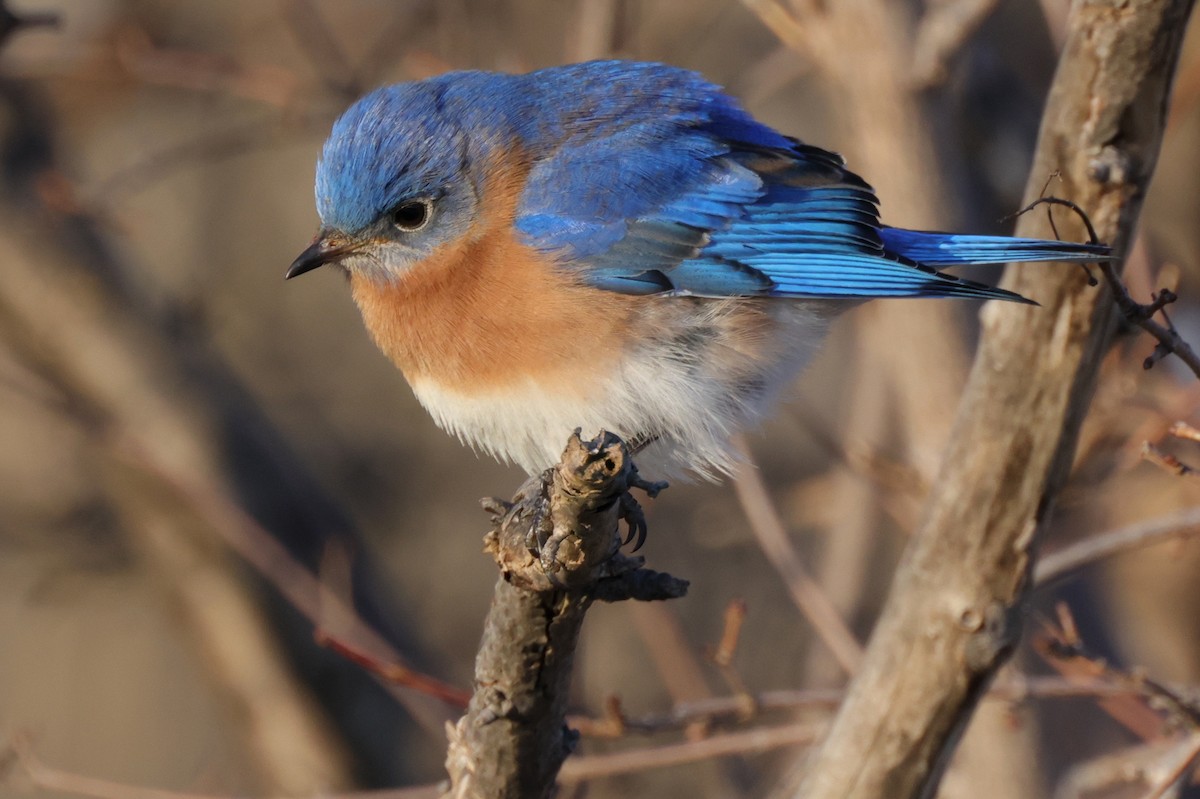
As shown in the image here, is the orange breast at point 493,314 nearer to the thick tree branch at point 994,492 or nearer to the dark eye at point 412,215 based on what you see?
the dark eye at point 412,215

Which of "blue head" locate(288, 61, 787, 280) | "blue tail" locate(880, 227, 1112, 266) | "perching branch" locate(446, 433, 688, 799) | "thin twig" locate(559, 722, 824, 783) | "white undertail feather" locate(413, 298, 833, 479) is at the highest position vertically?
"blue head" locate(288, 61, 787, 280)

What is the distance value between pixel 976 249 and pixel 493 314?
1161 mm

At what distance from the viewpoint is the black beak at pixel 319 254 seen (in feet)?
11.3

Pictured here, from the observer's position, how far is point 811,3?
3932 mm

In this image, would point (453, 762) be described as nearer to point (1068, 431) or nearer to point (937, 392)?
point (1068, 431)

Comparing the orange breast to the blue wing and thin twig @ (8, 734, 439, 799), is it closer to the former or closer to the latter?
the blue wing

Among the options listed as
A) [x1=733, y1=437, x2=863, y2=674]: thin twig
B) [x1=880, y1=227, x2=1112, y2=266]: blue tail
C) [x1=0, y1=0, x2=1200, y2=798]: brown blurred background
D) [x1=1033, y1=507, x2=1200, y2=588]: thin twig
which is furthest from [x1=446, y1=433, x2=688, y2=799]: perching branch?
[x1=0, y1=0, x2=1200, y2=798]: brown blurred background

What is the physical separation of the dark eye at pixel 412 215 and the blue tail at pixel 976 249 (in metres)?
1.17

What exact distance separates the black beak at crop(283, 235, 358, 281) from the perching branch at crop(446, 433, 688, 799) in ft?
3.45

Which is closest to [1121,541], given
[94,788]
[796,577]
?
[796,577]

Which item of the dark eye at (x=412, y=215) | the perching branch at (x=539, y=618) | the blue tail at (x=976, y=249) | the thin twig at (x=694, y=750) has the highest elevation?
the dark eye at (x=412, y=215)

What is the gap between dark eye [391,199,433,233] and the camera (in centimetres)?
350

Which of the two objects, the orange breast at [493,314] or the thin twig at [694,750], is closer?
the orange breast at [493,314]

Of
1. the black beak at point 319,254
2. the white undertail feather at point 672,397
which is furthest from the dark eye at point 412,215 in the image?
the white undertail feather at point 672,397
